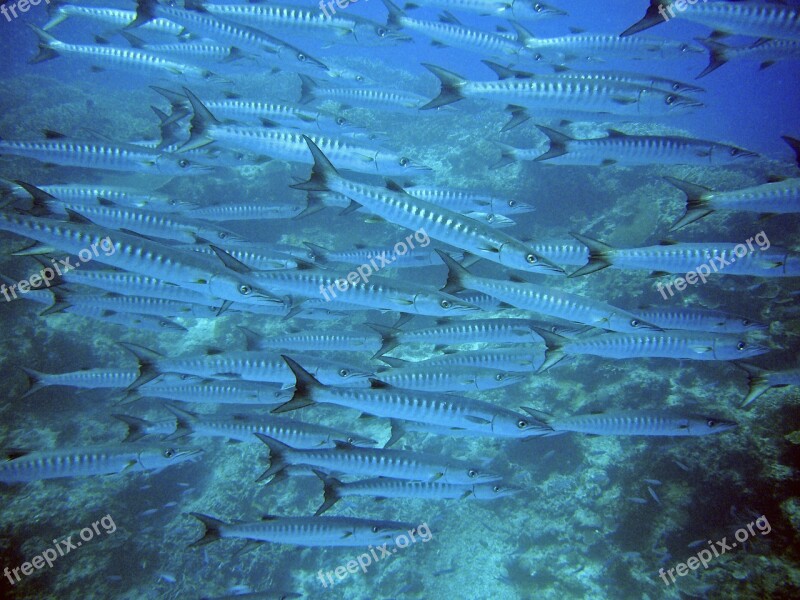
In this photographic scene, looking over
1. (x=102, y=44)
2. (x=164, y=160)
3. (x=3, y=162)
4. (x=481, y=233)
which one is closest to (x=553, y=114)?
(x=481, y=233)

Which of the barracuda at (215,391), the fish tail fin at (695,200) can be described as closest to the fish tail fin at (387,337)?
the barracuda at (215,391)

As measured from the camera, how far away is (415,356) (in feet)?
36.1

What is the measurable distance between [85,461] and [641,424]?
8.32 m

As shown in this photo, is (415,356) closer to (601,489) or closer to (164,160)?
(601,489)

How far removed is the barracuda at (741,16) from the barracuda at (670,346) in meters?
4.29

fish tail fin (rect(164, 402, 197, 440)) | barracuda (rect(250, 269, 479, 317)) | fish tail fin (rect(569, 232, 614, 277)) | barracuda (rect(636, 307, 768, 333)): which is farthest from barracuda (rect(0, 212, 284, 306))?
barracuda (rect(636, 307, 768, 333))

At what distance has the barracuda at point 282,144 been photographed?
636cm

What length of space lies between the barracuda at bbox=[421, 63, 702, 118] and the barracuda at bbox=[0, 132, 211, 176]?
15.1ft

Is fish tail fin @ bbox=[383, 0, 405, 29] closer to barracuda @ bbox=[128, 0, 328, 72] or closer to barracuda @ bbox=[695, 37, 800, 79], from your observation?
barracuda @ bbox=[128, 0, 328, 72]

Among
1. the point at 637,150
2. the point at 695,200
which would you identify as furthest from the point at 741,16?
the point at 695,200

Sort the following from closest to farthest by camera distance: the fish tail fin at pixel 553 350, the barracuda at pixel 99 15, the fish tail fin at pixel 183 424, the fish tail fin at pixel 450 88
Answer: the fish tail fin at pixel 553 350
the fish tail fin at pixel 183 424
the fish tail fin at pixel 450 88
the barracuda at pixel 99 15

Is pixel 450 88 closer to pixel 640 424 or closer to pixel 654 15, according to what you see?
pixel 654 15

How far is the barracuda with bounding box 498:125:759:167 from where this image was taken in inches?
240

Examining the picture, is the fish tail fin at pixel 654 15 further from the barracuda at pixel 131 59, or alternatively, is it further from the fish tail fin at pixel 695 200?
the barracuda at pixel 131 59
